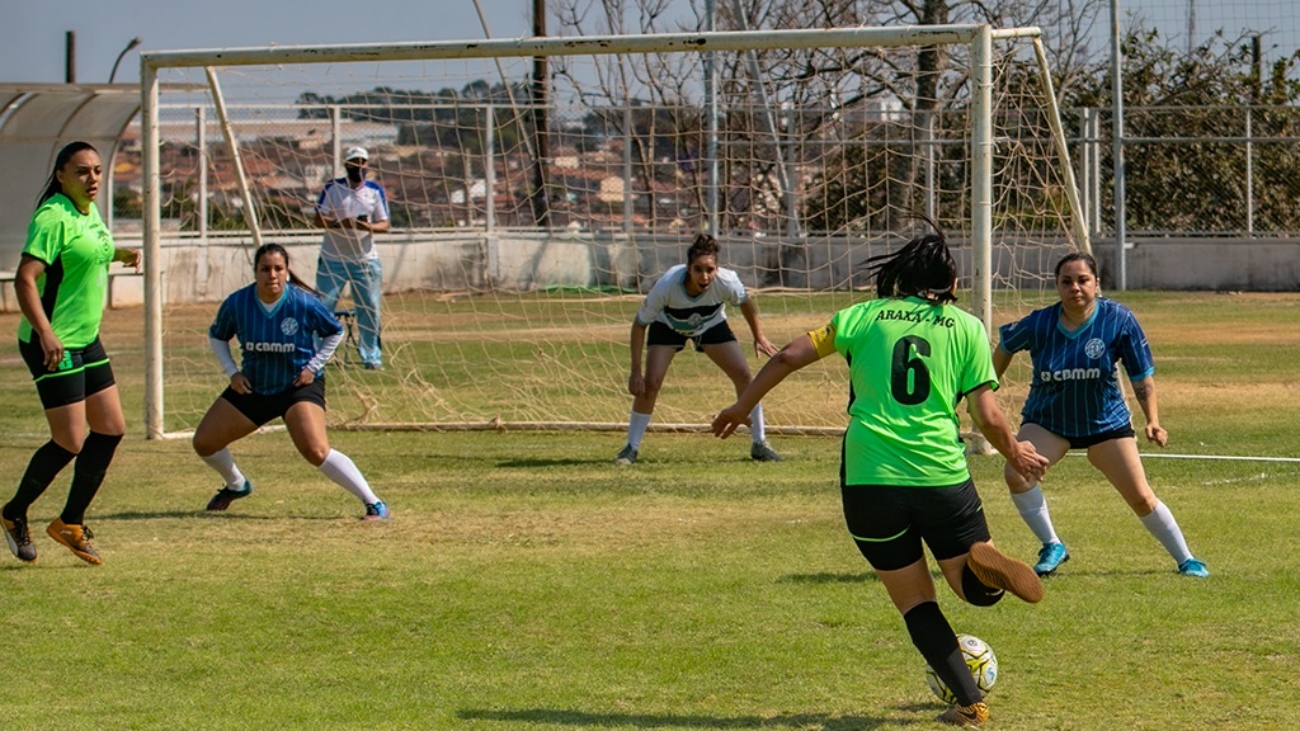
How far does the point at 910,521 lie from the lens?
5672 millimetres

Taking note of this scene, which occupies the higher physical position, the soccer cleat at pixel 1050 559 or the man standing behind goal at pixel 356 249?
the man standing behind goal at pixel 356 249

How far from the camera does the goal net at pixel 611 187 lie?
13.5m

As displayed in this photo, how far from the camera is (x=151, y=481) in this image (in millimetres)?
11453

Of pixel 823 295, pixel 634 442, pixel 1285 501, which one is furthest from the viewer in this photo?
pixel 823 295

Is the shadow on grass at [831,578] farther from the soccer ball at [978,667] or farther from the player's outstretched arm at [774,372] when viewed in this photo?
the player's outstretched arm at [774,372]

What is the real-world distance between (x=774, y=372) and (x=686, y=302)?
247 inches

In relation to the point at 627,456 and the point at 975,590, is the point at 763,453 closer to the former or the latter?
the point at 627,456

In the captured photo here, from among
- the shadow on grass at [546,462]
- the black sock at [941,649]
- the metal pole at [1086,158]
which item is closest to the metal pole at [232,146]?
the shadow on grass at [546,462]

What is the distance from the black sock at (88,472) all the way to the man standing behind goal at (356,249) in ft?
27.9

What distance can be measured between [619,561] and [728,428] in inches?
110

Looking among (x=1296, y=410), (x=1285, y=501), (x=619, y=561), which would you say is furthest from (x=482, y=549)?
(x=1296, y=410)

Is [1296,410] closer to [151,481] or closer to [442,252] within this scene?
[151,481]

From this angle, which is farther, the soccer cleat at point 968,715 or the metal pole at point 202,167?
the metal pole at point 202,167

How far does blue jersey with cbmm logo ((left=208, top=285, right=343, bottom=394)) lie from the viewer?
31.8 feet
